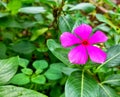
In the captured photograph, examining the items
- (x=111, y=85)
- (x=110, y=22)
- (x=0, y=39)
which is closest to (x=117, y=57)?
(x=111, y=85)

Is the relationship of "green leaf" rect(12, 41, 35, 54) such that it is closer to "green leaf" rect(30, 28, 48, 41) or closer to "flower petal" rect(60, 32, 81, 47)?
"green leaf" rect(30, 28, 48, 41)

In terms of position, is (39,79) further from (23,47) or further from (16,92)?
(23,47)

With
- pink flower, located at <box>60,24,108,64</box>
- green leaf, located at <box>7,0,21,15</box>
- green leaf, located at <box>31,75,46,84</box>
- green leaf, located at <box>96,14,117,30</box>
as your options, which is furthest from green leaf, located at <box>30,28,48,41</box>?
pink flower, located at <box>60,24,108,64</box>

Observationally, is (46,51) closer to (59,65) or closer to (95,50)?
(59,65)

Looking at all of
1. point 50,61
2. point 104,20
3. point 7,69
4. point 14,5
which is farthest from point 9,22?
point 7,69

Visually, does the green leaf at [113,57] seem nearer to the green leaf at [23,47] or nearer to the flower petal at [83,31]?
the flower petal at [83,31]

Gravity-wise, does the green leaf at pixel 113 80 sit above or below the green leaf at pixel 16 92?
below

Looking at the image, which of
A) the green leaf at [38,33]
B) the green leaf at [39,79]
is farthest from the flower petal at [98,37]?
the green leaf at [38,33]

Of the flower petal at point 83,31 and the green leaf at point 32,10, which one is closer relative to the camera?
the flower petal at point 83,31
